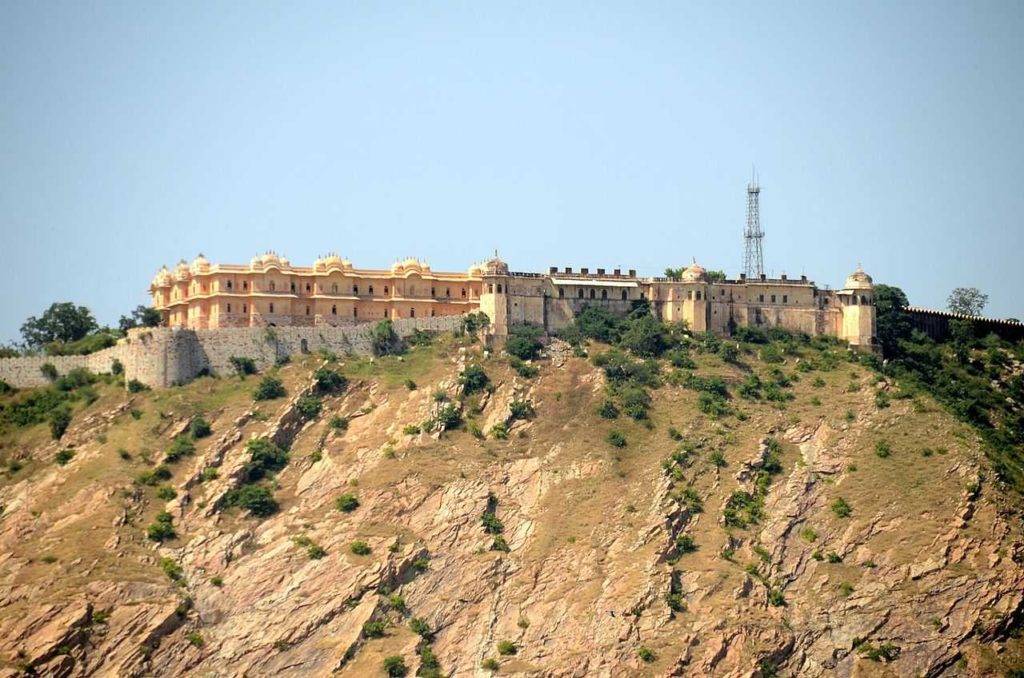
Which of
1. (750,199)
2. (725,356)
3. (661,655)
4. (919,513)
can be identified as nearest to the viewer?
(661,655)

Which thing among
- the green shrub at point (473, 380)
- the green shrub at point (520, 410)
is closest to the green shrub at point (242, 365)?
the green shrub at point (473, 380)

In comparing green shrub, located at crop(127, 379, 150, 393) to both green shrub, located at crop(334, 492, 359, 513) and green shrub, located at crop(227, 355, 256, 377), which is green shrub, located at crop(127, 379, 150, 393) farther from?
green shrub, located at crop(334, 492, 359, 513)

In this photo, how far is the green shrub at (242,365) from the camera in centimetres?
9988

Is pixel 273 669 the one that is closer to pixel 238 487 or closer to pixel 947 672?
pixel 238 487

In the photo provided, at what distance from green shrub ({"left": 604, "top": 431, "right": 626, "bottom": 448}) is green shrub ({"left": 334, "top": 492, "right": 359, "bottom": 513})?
12564 millimetres

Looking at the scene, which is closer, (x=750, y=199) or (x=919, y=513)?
(x=919, y=513)

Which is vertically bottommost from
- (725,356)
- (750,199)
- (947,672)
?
(947,672)

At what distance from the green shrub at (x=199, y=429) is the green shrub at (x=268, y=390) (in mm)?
3163

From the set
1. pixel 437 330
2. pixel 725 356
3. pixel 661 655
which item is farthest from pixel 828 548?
pixel 437 330

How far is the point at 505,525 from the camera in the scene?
90438mm

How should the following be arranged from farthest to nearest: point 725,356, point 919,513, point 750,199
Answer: point 750,199, point 725,356, point 919,513

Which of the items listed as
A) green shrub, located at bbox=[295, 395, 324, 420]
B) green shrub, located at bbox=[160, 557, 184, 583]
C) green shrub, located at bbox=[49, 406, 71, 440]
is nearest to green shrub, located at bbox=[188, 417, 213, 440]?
green shrub, located at bbox=[295, 395, 324, 420]

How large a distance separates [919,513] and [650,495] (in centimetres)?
1206

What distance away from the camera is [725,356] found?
102938 mm
